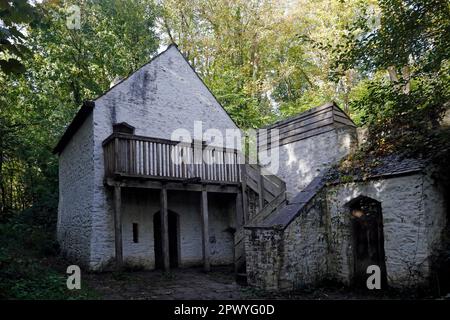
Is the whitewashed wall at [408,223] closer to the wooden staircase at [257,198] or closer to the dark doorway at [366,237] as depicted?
the dark doorway at [366,237]

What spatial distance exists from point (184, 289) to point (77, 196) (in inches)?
248

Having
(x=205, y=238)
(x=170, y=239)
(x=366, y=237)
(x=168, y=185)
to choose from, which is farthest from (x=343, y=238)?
(x=170, y=239)

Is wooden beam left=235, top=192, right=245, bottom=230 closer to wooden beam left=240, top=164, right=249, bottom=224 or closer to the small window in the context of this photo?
wooden beam left=240, top=164, right=249, bottom=224

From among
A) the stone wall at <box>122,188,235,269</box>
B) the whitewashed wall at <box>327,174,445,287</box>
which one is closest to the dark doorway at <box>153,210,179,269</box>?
the stone wall at <box>122,188,235,269</box>

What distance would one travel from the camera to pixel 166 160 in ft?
35.5

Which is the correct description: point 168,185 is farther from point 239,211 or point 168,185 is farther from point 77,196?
point 77,196

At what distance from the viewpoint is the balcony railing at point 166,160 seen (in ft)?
33.1

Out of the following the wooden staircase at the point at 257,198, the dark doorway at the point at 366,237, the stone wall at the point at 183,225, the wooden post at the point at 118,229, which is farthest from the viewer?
the stone wall at the point at 183,225

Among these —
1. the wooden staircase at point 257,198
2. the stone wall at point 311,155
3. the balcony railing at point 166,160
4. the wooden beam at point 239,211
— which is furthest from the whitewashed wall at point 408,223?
the balcony railing at point 166,160

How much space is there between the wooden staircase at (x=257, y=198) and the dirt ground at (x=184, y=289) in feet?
2.81

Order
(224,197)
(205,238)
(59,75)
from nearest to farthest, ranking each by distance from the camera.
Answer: (205,238) < (224,197) < (59,75)

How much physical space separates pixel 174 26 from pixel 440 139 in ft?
64.4

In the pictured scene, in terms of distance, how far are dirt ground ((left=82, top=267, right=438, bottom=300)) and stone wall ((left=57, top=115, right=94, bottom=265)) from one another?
71.8 inches
